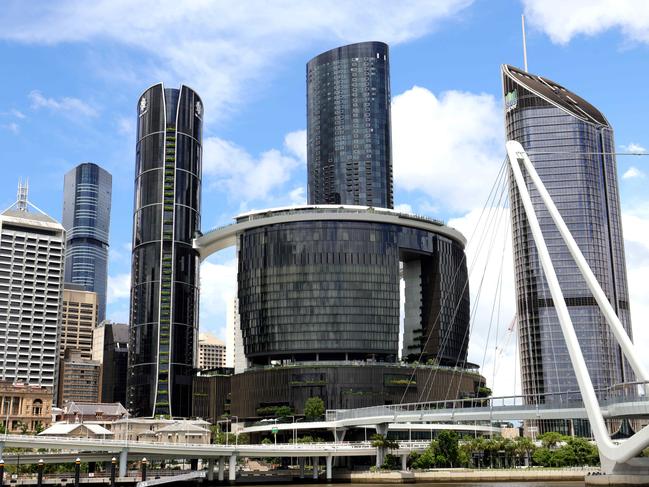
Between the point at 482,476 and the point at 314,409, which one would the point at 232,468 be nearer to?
the point at 482,476

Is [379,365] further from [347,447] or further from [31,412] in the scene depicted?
[31,412]

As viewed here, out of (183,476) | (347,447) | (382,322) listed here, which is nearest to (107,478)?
(183,476)

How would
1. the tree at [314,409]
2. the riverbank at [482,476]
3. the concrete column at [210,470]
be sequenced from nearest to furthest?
1. the riverbank at [482,476]
2. the concrete column at [210,470]
3. the tree at [314,409]

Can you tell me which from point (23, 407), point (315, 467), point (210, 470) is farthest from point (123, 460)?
point (23, 407)

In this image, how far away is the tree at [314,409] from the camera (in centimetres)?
18250

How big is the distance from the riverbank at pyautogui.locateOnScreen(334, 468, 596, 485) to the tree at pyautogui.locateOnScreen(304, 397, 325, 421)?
5662 centimetres

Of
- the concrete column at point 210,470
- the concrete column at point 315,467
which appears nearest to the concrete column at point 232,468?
the concrete column at point 210,470

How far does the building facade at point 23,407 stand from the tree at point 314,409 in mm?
59882

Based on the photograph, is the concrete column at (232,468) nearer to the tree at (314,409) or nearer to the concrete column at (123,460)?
the concrete column at (123,460)

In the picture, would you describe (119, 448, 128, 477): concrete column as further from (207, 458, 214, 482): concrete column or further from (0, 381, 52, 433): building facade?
(0, 381, 52, 433): building facade

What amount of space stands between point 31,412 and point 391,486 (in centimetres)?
10962

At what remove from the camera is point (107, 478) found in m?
122

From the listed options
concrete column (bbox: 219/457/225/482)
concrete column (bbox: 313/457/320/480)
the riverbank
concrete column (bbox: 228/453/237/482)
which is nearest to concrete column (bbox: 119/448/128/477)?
concrete column (bbox: 219/457/225/482)

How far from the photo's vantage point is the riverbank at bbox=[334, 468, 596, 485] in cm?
11662
